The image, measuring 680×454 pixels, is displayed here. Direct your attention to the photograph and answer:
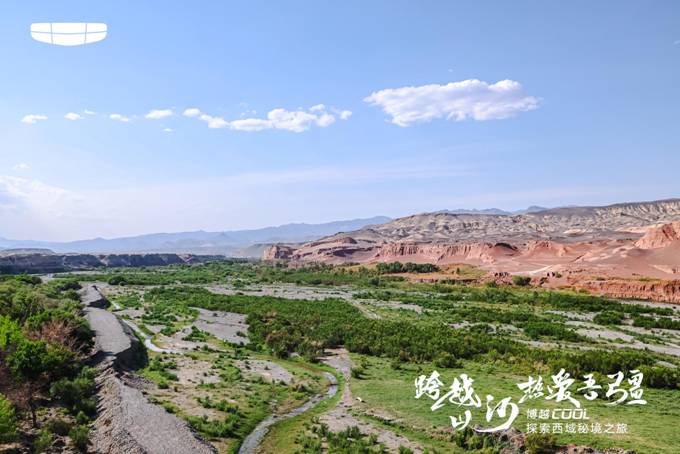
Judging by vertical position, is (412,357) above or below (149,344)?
above

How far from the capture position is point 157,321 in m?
54.8

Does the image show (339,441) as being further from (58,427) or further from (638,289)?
(638,289)

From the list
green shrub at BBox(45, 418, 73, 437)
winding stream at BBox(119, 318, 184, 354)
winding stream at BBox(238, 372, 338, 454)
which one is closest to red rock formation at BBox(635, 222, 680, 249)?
winding stream at BBox(238, 372, 338, 454)

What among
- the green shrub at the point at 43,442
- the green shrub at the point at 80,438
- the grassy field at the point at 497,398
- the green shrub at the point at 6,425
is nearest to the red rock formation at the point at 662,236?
the grassy field at the point at 497,398

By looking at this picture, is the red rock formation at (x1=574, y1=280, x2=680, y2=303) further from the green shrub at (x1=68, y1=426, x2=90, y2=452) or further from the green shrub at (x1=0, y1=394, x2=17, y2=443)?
the green shrub at (x1=0, y1=394, x2=17, y2=443)

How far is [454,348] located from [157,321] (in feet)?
117

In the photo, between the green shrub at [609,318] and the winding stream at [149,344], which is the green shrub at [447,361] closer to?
the winding stream at [149,344]

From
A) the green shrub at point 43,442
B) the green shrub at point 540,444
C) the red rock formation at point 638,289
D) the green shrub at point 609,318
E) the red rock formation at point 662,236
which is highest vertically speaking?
the red rock formation at point 662,236

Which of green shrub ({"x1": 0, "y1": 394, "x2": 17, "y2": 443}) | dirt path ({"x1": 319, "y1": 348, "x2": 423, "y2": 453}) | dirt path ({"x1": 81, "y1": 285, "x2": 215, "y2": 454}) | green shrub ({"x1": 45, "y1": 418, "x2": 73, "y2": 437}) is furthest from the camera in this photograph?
green shrub ({"x1": 45, "y1": 418, "x2": 73, "y2": 437})

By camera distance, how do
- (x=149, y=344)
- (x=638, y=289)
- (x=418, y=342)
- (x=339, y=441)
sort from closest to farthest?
(x=339, y=441) < (x=418, y=342) < (x=149, y=344) < (x=638, y=289)

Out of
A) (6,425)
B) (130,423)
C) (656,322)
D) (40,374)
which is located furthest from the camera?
(656,322)

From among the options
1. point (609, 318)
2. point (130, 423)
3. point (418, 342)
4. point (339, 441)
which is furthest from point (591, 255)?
point (130, 423)

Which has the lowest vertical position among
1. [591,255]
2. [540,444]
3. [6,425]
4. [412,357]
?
[412,357]

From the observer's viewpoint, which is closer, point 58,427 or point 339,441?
point 339,441
